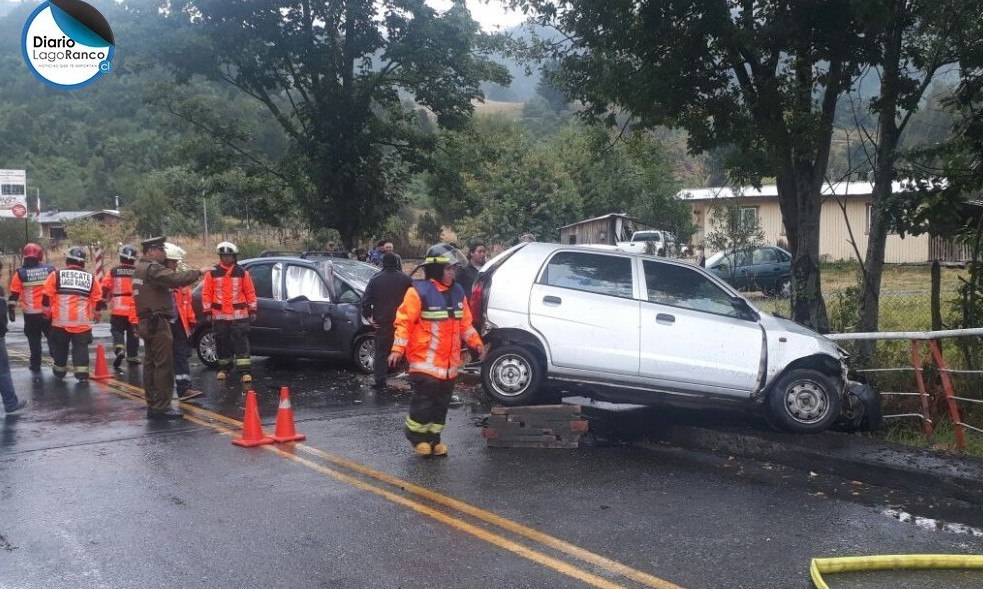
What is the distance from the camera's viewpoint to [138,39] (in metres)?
21.6

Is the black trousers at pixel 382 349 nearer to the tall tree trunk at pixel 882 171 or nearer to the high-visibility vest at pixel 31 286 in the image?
the tall tree trunk at pixel 882 171

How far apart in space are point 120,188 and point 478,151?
52924 mm

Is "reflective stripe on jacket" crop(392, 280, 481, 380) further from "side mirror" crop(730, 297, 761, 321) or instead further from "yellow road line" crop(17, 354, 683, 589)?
"side mirror" crop(730, 297, 761, 321)

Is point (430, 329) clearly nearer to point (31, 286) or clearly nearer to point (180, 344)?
point (180, 344)

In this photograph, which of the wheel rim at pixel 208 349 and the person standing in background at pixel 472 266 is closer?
the person standing in background at pixel 472 266

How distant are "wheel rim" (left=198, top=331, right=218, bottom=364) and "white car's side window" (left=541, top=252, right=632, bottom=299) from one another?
646 cm

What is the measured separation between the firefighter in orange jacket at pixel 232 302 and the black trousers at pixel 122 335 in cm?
247

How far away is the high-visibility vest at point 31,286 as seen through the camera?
13422mm

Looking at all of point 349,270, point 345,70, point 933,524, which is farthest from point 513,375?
point 345,70

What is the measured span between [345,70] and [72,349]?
11.3 m

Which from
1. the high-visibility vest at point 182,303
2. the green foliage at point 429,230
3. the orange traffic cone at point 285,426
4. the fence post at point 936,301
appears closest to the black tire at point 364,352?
the high-visibility vest at point 182,303

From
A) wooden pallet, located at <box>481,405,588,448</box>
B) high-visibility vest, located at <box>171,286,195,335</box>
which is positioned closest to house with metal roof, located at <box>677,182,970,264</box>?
high-visibility vest, located at <box>171,286,195,335</box>

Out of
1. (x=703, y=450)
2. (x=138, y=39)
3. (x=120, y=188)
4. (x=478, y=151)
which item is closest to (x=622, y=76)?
(x=703, y=450)

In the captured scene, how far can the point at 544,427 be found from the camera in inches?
316
